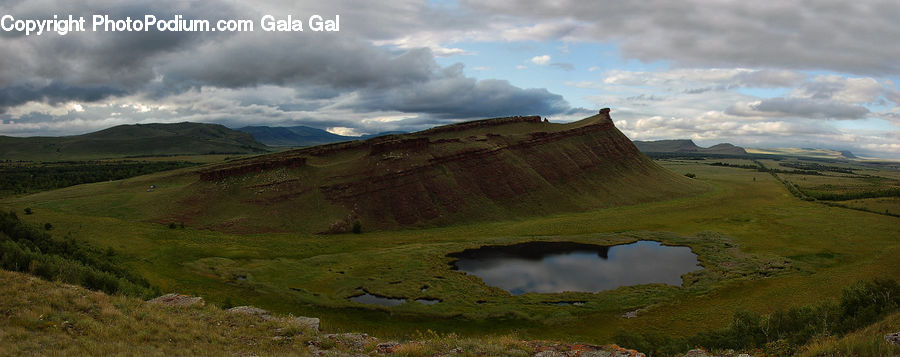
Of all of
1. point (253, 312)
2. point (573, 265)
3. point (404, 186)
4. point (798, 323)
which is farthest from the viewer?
point (404, 186)

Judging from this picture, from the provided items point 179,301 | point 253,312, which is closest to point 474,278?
point 253,312

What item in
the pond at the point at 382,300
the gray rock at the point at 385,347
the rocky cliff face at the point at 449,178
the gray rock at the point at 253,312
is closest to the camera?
the gray rock at the point at 385,347

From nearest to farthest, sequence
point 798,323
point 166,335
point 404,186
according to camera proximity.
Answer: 1. point 166,335
2. point 798,323
3. point 404,186

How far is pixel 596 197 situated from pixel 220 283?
8752 centimetres

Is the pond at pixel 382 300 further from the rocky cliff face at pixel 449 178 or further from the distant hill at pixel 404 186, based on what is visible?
the rocky cliff face at pixel 449 178

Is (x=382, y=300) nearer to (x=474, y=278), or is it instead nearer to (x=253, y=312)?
(x=474, y=278)

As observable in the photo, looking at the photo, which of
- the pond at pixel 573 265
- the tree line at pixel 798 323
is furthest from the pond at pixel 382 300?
the tree line at pixel 798 323

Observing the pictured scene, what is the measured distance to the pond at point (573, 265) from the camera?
1949 inches

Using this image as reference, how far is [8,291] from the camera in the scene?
21.5 metres

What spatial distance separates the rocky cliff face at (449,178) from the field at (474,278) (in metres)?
7.89

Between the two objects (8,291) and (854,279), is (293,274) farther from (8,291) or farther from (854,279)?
(854,279)

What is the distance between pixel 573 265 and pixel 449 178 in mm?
43277

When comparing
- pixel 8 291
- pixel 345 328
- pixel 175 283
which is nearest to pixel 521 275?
pixel 345 328

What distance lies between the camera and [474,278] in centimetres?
5109
